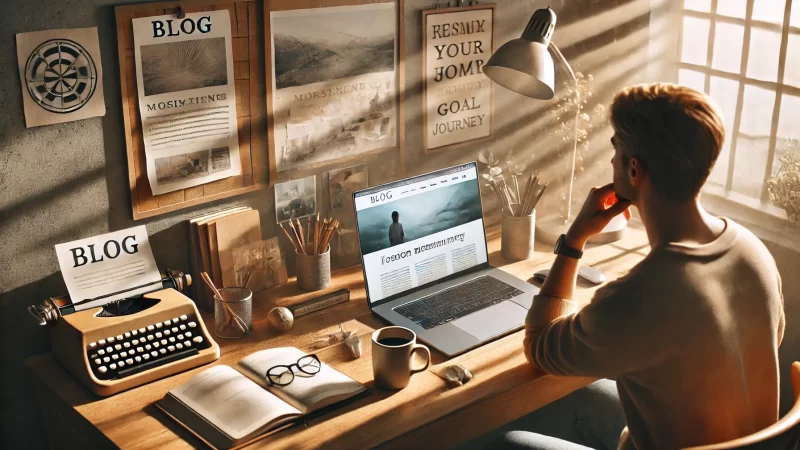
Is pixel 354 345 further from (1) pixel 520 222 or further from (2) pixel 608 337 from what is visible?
(1) pixel 520 222

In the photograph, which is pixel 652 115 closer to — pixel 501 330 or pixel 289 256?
pixel 501 330

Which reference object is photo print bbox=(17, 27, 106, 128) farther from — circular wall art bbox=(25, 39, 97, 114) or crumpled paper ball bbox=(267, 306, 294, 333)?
crumpled paper ball bbox=(267, 306, 294, 333)

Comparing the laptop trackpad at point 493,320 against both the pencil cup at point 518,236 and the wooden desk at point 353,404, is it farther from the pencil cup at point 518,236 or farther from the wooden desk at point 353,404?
the pencil cup at point 518,236

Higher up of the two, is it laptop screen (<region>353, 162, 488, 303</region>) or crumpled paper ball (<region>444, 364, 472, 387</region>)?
laptop screen (<region>353, 162, 488, 303</region>)

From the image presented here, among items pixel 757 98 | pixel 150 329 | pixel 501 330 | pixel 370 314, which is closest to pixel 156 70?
pixel 150 329

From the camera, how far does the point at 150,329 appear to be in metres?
1.97

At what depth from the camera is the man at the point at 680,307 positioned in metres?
1.55

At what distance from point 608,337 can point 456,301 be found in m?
0.73

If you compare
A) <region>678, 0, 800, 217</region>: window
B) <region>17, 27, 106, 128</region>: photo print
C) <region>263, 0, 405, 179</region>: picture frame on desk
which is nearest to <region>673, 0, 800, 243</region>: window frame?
<region>678, 0, 800, 217</region>: window

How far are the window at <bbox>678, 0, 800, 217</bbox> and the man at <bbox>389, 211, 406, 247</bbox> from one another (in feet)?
4.22

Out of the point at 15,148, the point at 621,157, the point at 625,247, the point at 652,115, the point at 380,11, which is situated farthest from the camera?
the point at 625,247

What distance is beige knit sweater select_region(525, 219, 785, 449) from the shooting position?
1.56m

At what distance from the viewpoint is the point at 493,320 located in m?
2.17

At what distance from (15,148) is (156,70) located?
38 cm
